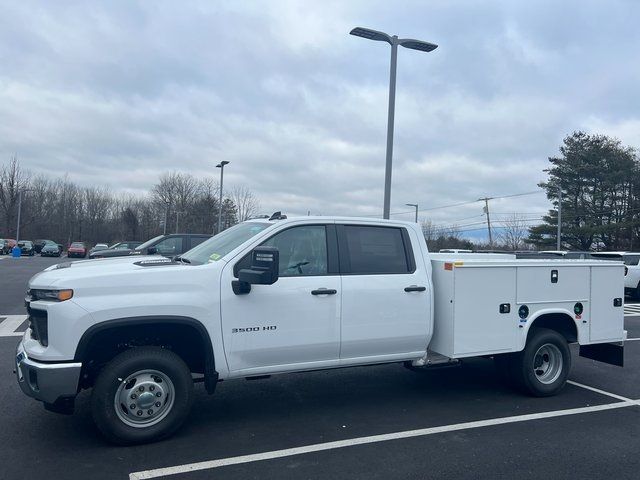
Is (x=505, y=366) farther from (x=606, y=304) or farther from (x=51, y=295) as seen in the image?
(x=51, y=295)

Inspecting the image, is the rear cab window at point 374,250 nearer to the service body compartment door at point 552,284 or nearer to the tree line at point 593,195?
the service body compartment door at point 552,284

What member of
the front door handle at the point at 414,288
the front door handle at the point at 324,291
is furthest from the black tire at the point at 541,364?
the front door handle at the point at 324,291

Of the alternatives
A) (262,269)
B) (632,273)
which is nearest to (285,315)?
(262,269)

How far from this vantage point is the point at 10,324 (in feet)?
36.6

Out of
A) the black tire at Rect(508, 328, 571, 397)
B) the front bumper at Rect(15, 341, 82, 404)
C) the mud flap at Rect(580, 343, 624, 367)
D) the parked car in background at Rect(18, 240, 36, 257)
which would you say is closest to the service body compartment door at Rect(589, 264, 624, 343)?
the mud flap at Rect(580, 343, 624, 367)

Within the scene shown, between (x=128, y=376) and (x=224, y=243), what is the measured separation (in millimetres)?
1625

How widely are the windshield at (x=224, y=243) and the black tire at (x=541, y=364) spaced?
3.37 m

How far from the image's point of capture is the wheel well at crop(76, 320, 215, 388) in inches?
193

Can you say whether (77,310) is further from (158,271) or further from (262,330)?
(262,330)

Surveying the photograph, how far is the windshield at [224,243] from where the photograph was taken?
555 centimetres

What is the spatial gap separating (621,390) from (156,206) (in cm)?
7548

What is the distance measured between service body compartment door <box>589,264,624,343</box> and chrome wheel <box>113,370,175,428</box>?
5064 mm

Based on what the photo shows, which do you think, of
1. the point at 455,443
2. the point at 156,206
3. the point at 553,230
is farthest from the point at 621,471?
the point at 156,206

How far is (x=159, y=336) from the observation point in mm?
5238
